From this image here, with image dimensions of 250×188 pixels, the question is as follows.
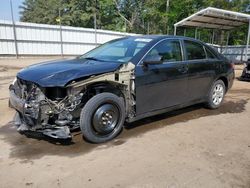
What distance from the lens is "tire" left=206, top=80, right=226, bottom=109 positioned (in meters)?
6.18

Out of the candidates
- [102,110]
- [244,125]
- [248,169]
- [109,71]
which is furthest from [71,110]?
[244,125]

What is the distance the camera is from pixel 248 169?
3.42 metres

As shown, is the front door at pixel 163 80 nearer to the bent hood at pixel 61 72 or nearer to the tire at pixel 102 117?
the tire at pixel 102 117

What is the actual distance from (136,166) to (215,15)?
15.3 metres

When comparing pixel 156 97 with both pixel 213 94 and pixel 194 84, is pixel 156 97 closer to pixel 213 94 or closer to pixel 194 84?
pixel 194 84

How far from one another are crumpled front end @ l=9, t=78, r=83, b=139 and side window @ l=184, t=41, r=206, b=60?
2.58m

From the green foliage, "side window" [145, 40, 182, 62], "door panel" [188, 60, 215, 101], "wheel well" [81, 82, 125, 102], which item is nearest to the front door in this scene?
"side window" [145, 40, 182, 62]

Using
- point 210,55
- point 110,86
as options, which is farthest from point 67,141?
point 210,55

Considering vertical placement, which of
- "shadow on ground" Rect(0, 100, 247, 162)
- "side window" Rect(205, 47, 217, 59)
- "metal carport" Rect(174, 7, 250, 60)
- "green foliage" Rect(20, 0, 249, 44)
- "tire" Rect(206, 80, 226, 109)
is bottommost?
"shadow on ground" Rect(0, 100, 247, 162)

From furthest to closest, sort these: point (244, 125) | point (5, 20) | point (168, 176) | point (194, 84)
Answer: point (5, 20), point (194, 84), point (244, 125), point (168, 176)

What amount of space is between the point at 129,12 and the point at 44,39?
1950 centimetres

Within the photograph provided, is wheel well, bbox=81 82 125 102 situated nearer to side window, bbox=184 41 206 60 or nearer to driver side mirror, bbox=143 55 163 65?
driver side mirror, bbox=143 55 163 65

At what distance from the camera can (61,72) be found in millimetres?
3842

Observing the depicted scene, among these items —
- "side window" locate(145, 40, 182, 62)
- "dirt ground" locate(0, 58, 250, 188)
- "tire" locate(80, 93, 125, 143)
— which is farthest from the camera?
"side window" locate(145, 40, 182, 62)
